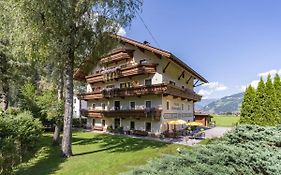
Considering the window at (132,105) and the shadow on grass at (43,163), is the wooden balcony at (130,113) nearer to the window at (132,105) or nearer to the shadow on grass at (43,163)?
the window at (132,105)

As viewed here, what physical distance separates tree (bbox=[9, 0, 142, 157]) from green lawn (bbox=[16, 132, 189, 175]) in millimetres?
1592

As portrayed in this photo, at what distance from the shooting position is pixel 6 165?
15.1 metres

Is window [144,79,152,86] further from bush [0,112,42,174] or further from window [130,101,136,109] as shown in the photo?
bush [0,112,42,174]

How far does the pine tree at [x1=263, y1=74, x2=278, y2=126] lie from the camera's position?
17562mm

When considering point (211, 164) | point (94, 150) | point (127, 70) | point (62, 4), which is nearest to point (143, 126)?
point (127, 70)

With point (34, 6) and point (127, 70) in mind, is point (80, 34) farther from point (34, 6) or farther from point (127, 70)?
point (127, 70)

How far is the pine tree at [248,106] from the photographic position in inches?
723

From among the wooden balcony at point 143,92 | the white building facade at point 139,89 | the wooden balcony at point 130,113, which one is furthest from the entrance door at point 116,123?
the wooden balcony at point 143,92

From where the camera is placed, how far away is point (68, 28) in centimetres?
1883

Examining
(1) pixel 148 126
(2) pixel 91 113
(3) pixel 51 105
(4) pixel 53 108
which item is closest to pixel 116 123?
(2) pixel 91 113

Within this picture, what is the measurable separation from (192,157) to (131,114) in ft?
80.0

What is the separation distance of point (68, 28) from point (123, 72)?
14535 millimetres

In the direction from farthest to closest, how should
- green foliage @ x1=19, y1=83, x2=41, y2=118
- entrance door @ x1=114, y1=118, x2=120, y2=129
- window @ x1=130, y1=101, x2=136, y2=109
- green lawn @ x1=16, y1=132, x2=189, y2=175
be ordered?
entrance door @ x1=114, y1=118, x2=120, y2=129
green foliage @ x1=19, y1=83, x2=41, y2=118
window @ x1=130, y1=101, x2=136, y2=109
green lawn @ x1=16, y1=132, x2=189, y2=175

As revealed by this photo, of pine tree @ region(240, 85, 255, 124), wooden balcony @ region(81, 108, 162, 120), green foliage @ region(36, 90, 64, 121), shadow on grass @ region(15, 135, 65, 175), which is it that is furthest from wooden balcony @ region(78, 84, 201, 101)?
shadow on grass @ region(15, 135, 65, 175)
